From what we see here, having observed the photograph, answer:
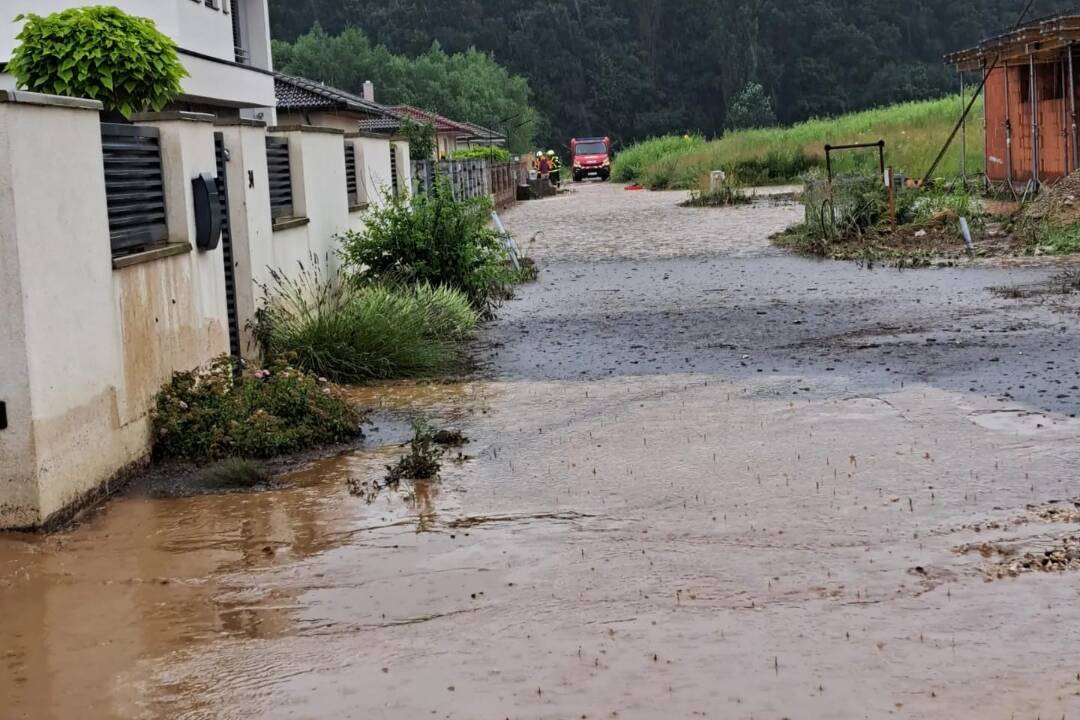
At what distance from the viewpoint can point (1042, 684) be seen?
5.12 metres

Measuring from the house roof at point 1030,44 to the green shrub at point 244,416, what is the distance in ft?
67.1

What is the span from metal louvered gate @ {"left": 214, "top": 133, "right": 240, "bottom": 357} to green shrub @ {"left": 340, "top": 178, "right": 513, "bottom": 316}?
11.2 ft

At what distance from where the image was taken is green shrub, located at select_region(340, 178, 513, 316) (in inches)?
616

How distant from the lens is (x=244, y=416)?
9.68m

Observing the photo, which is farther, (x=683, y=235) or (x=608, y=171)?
(x=608, y=171)

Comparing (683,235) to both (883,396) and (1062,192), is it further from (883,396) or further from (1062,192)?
(883,396)

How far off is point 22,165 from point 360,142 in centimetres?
1052

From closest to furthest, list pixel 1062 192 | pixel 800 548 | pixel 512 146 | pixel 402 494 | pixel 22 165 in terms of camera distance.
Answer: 1. pixel 800 548
2. pixel 22 165
3. pixel 402 494
4. pixel 1062 192
5. pixel 512 146

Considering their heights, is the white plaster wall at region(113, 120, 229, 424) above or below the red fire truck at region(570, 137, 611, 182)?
below

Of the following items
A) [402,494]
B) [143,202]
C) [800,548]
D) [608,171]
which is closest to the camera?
[800,548]

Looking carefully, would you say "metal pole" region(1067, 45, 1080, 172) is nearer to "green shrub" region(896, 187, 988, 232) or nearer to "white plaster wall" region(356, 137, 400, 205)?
"green shrub" region(896, 187, 988, 232)

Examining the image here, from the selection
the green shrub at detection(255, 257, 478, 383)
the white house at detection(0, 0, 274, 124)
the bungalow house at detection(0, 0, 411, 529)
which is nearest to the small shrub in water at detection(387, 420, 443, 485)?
the bungalow house at detection(0, 0, 411, 529)

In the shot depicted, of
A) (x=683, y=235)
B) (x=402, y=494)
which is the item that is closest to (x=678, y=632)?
(x=402, y=494)

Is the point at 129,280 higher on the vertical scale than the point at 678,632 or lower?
higher
